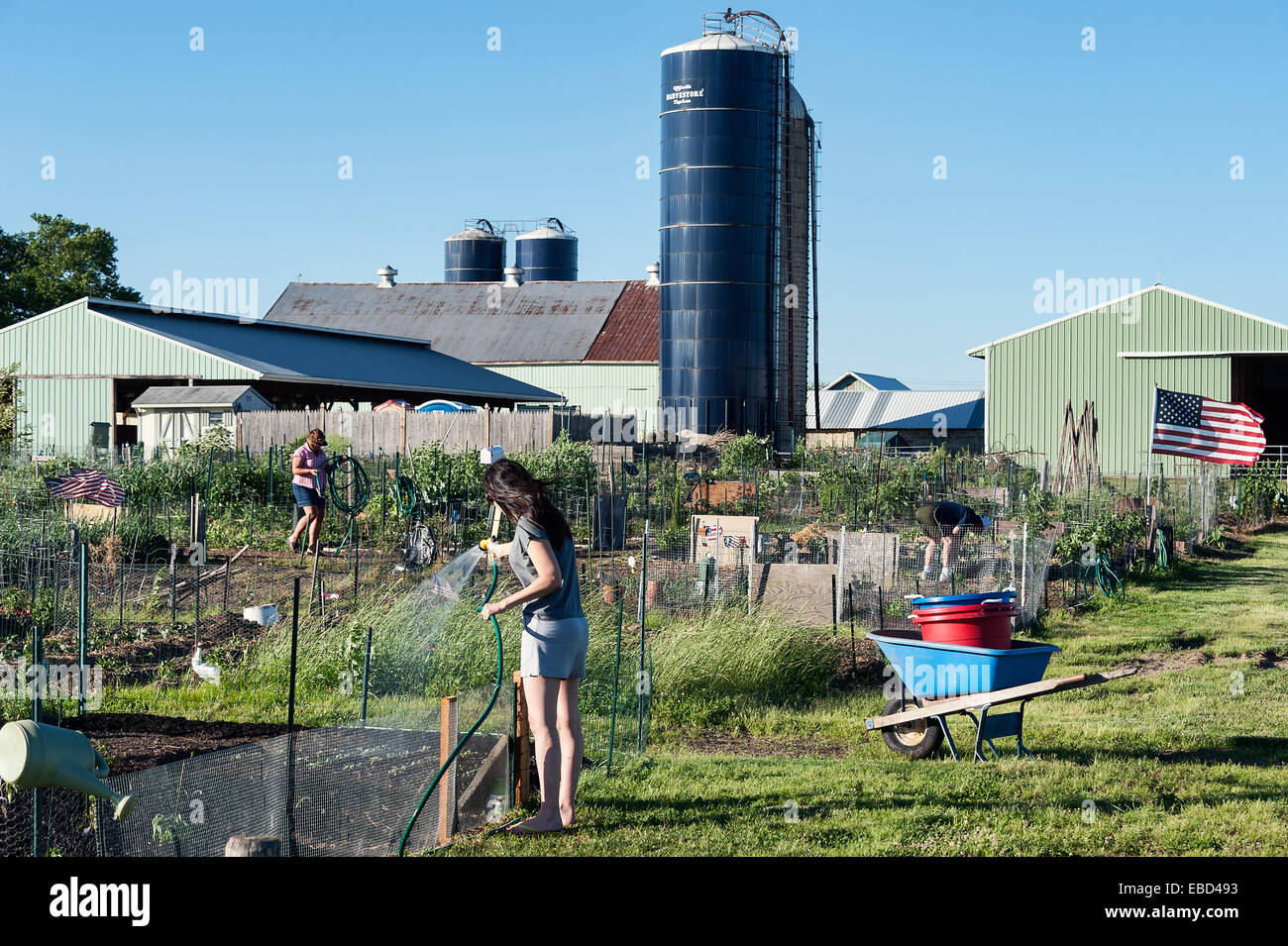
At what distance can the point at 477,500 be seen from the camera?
18922 millimetres

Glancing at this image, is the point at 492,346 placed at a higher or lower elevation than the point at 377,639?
higher

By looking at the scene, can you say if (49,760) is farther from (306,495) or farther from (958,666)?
(306,495)

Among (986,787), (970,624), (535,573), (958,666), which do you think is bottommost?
(986,787)

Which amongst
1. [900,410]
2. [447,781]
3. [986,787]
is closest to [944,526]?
[986,787]

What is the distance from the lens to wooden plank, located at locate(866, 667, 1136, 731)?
692 centimetres

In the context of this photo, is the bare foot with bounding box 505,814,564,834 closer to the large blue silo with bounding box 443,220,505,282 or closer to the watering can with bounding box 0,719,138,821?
the watering can with bounding box 0,719,138,821

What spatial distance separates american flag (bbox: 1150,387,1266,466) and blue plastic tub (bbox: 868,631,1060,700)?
47.7 feet

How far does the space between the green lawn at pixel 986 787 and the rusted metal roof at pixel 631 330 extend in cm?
4014

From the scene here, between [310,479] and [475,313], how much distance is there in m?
39.8

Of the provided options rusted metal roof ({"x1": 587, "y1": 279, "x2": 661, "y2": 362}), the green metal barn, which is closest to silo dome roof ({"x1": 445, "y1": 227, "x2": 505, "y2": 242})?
rusted metal roof ({"x1": 587, "y1": 279, "x2": 661, "y2": 362})

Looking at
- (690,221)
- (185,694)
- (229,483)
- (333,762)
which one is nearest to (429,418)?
(229,483)

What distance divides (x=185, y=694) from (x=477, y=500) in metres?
10.5

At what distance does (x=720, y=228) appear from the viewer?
122ft
